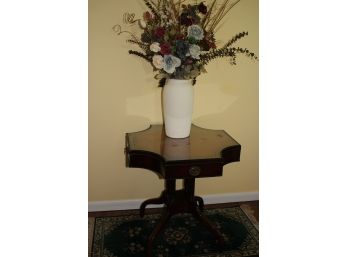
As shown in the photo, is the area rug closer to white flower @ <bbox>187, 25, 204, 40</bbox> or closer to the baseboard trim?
the baseboard trim

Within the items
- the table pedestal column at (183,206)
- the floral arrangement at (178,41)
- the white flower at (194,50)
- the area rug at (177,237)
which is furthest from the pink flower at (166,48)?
the area rug at (177,237)

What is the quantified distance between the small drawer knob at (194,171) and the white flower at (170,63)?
1.80 ft

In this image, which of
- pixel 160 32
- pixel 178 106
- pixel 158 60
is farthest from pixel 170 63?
pixel 178 106

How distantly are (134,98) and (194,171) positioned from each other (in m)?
0.90

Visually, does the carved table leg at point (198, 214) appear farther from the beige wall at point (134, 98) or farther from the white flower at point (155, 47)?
the white flower at point (155, 47)

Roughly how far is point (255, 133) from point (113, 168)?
1.22 m

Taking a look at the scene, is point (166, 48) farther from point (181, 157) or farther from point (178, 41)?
point (181, 157)

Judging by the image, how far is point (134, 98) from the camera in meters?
2.39

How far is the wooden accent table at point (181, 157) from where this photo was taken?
5.66 ft

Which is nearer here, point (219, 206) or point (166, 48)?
point (166, 48)

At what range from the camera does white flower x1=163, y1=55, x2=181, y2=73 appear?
176 cm
